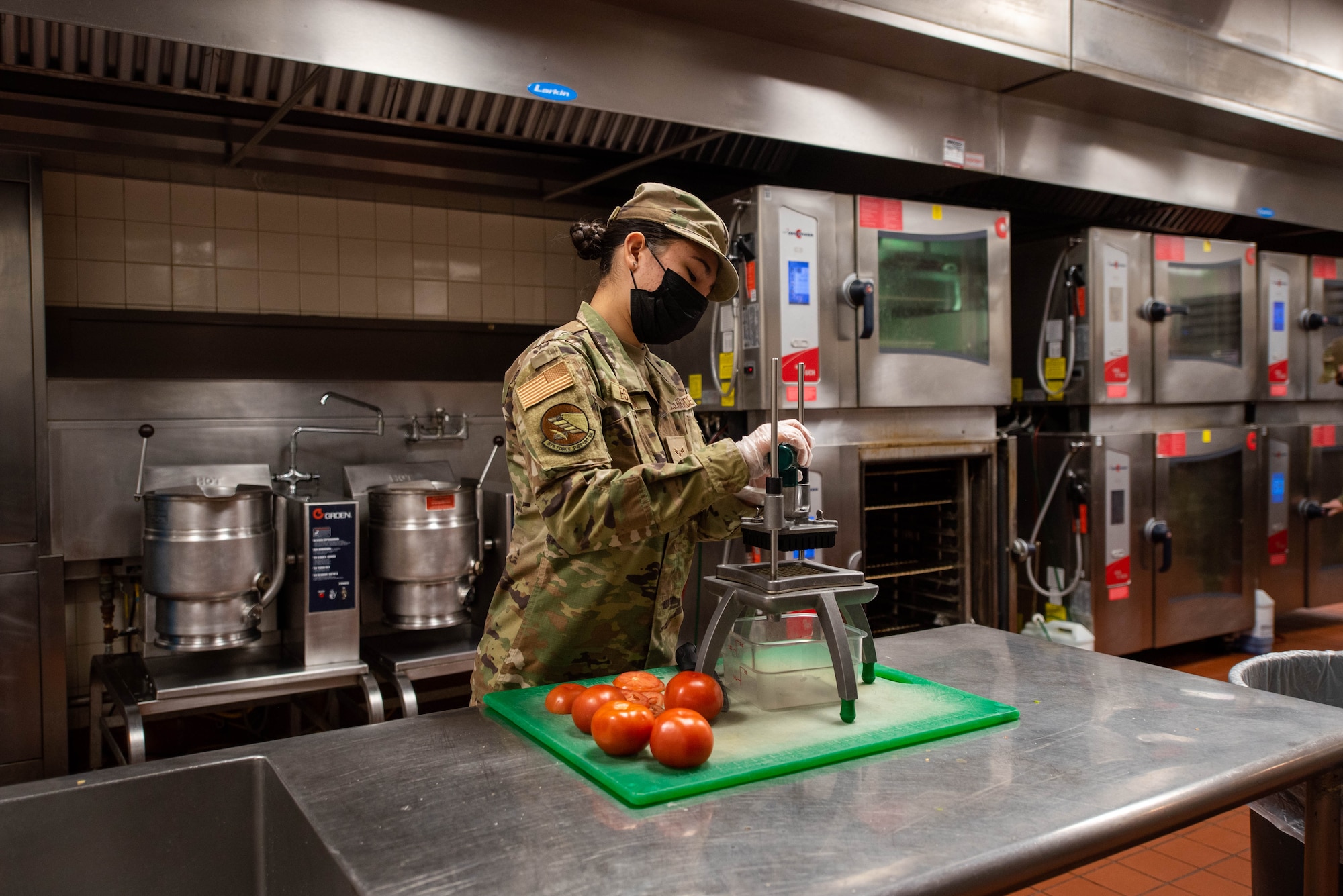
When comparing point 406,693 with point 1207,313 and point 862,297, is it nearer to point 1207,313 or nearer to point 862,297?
point 862,297

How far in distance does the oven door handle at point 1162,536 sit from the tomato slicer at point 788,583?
314 cm

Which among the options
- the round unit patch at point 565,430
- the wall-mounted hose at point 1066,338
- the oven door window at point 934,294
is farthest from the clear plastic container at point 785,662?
the wall-mounted hose at point 1066,338

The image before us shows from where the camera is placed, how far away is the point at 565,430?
1.57 m

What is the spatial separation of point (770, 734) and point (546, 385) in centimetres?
68

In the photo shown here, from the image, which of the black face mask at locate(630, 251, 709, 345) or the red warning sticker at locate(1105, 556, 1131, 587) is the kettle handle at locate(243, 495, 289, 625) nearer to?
the black face mask at locate(630, 251, 709, 345)

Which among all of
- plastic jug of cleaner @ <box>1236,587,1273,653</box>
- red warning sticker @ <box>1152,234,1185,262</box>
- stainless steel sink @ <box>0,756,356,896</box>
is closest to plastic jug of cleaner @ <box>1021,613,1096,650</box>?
plastic jug of cleaner @ <box>1236,587,1273,653</box>

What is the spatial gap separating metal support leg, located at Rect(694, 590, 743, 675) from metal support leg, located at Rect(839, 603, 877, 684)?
18 centimetres

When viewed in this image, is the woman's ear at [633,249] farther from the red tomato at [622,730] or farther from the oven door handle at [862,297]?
the oven door handle at [862,297]

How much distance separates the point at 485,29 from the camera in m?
2.55

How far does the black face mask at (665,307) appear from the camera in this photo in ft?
5.99

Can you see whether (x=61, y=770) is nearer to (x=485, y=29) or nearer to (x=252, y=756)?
(x=252, y=756)

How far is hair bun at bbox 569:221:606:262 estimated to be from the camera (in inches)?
75.0

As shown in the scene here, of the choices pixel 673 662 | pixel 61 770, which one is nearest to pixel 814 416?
pixel 673 662

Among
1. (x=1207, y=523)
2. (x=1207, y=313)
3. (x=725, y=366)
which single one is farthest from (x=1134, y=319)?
(x=725, y=366)
